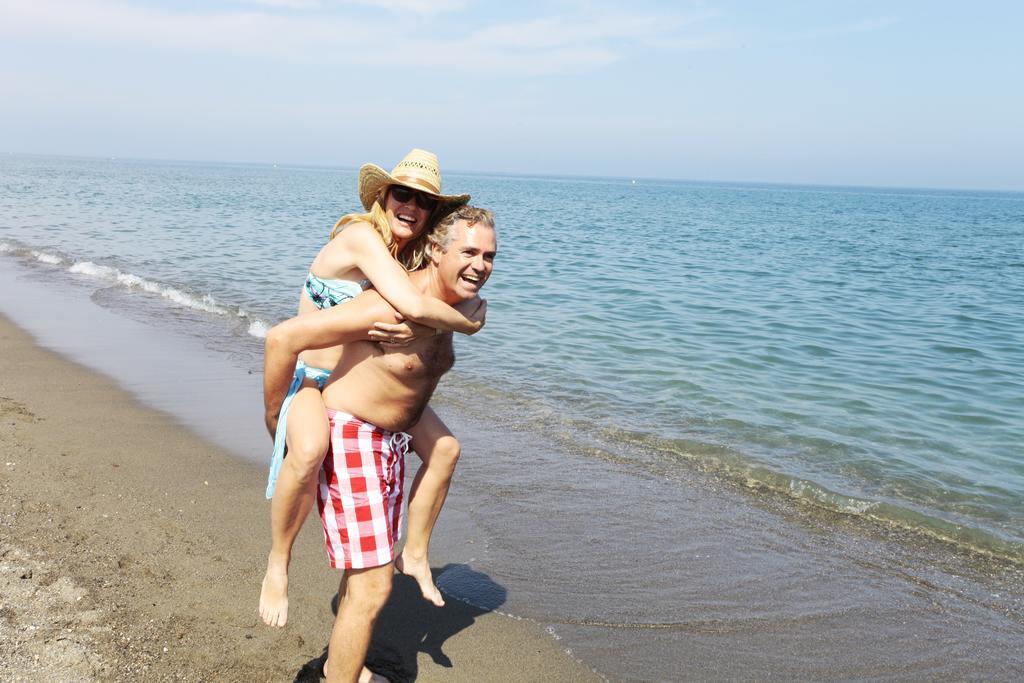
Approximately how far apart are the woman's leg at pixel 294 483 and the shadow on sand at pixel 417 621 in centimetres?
45

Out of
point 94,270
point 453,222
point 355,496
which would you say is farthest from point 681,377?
point 94,270

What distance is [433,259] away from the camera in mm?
3424

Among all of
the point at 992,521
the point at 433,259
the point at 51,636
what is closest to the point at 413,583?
the point at 51,636

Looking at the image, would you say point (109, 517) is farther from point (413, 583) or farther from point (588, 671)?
point (588, 671)

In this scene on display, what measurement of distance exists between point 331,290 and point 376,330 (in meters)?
0.41

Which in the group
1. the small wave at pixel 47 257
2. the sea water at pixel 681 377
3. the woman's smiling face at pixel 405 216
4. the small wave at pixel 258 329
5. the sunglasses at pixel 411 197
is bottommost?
the small wave at pixel 47 257

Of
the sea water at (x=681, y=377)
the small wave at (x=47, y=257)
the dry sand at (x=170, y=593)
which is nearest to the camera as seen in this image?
the dry sand at (x=170, y=593)

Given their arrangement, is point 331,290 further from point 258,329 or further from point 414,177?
point 258,329

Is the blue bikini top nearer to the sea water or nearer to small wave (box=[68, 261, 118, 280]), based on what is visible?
the sea water

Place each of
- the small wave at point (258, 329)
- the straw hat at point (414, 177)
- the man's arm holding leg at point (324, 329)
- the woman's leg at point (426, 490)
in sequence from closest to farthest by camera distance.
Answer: the man's arm holding leg at point (324, 329), the straw hat at point (414, 177), the woman's leg at point (426, 490), the small wave at point (258, 329)

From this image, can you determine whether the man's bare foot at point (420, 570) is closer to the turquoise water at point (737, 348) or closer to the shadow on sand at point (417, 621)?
the shadow on sand at point (417, 621)

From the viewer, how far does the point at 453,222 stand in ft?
10.8

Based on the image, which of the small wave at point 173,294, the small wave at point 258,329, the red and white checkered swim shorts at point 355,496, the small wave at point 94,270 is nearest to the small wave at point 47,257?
the small wave at point 94,270

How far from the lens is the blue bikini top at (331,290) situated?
3.48 m
